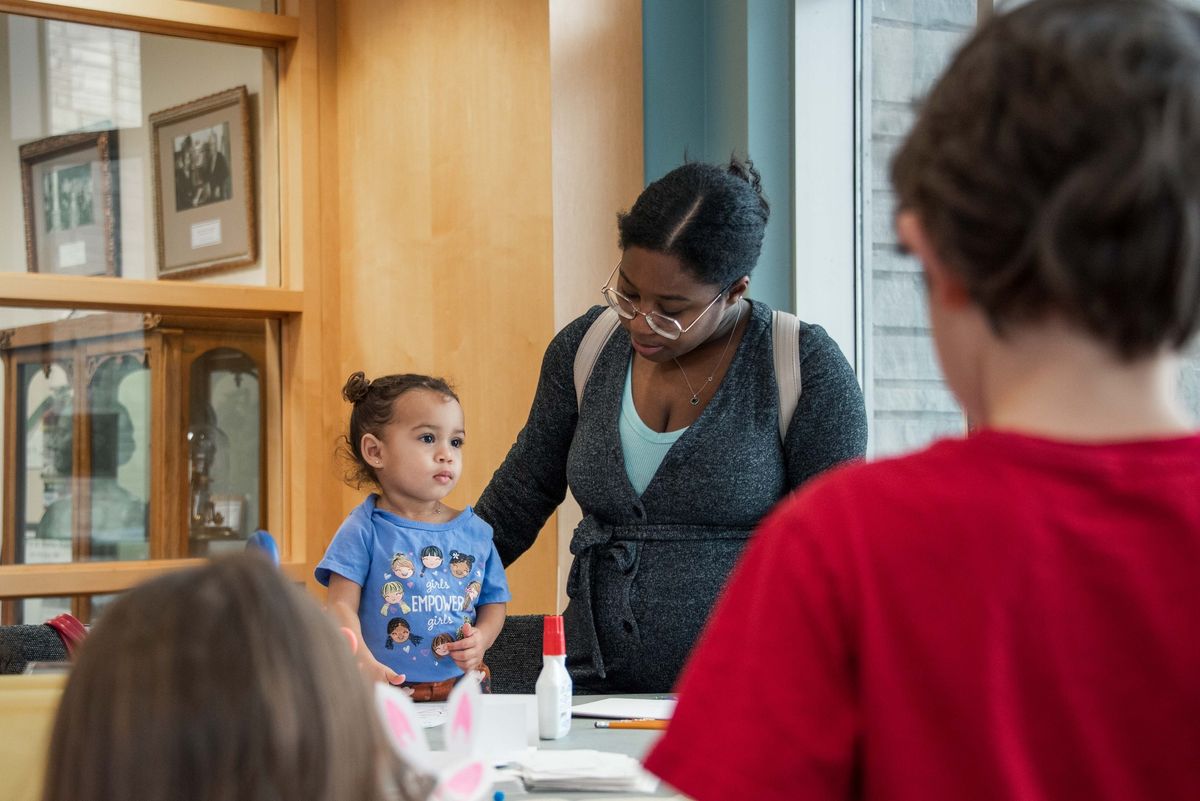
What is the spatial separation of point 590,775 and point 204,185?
3.22 meters

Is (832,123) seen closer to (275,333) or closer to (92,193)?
(275,333)

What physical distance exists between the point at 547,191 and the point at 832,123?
76cm

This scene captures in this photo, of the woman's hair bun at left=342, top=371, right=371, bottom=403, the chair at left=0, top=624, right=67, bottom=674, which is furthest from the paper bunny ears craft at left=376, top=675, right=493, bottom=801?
the woman's hair bun at left=342, top=371, right=371, bottom=403

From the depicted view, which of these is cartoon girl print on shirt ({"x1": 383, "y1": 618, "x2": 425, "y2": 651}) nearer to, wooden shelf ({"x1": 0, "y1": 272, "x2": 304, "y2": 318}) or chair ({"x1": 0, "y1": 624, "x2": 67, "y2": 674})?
chair ({"x1": 0, "y1": 624, "x2": 67, "y2": 674})

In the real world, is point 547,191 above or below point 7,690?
above

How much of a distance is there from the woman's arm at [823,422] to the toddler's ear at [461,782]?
1403mm

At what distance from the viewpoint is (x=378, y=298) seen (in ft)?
13.4

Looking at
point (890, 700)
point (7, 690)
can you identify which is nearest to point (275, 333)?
point (7, 690)

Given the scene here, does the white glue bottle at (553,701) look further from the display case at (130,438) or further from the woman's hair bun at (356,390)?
the display case at (130,438)

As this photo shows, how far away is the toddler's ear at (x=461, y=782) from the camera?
38.9 inches

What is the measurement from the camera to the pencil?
6.24 feet

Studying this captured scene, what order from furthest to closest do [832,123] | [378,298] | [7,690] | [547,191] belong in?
[378,298] → [547,191] → [832,123] → [7,690]

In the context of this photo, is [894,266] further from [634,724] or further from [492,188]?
[634,724]

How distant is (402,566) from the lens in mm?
2176
